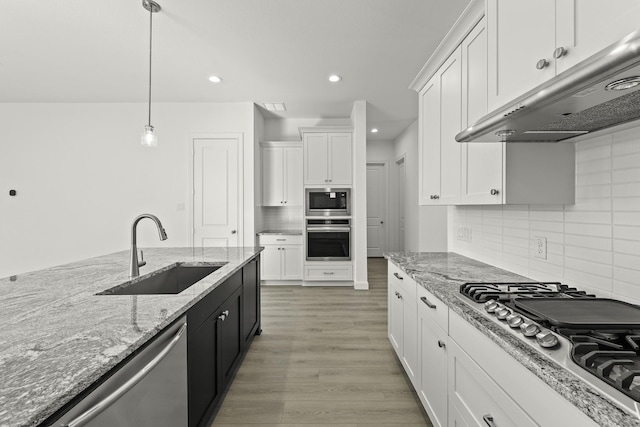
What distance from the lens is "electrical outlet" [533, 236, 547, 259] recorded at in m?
1.58

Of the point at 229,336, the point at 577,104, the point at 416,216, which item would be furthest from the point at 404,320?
the point at 416,216

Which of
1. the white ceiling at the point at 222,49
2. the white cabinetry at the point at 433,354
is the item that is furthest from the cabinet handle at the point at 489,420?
the white ceiling at the point at 222,49

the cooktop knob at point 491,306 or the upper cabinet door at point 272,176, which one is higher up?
the upper cabinet door at point 272,176

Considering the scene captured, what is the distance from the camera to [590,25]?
35.6 inches

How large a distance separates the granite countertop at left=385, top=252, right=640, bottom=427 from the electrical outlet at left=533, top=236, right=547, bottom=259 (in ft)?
0.49

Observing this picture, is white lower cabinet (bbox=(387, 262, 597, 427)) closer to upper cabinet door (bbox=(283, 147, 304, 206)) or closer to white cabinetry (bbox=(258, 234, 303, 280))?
white cabinetry (bbox=(258, 234, 303, 280))

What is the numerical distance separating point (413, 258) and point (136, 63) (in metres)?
3.58

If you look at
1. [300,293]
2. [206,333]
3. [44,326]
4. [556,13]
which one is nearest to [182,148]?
[300,293]

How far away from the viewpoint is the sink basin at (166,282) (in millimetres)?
1602

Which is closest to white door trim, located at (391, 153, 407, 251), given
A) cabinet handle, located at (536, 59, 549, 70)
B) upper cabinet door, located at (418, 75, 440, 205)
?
upper cabinet door, located at (418, 75, 440, 205)

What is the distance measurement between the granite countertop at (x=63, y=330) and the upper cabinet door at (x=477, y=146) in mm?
1495

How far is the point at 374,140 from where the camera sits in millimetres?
7223

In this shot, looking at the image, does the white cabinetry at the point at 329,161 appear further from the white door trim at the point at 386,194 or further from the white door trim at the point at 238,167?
the white door trim at the point at 386,194

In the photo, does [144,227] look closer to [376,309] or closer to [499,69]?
[376,309]
